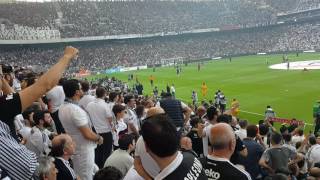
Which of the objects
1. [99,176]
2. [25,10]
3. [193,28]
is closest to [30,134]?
[99,176]

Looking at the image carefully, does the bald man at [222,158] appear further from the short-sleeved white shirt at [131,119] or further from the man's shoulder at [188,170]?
the short-sleeved white shirt at [131,119]

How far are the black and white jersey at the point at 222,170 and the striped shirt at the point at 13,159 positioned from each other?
1.81 metres

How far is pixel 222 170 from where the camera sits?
4.15m

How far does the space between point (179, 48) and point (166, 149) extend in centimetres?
7807

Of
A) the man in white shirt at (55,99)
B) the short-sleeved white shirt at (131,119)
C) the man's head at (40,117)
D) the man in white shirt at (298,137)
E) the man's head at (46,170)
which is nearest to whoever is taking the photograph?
the man's head at (46,170)

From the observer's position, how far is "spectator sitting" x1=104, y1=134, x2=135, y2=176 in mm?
6211

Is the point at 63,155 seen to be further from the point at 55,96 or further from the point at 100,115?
the point at 55,96

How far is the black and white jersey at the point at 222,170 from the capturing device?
13.5 ft

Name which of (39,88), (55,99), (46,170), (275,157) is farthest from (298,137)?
(39,88)

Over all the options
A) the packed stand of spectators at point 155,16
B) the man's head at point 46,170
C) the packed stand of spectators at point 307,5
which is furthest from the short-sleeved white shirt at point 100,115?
the packed stand of spectators at point 307,5

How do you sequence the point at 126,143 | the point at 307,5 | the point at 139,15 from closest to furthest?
1. the point at 126,143
2. the point at 139,15
3. the point at 307,5

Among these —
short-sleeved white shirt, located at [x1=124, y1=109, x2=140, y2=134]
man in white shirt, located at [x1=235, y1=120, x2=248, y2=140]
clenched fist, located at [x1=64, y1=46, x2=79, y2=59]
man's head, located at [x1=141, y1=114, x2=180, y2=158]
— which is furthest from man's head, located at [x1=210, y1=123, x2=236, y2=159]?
short-sleeved white shirt, located at [x1=124, y1=109, x2=140, y2=134]

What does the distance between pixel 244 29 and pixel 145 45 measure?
24.1 m

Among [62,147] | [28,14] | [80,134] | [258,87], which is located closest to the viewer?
[62,147]
